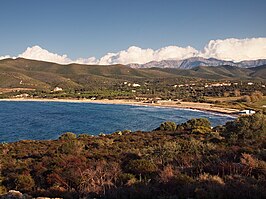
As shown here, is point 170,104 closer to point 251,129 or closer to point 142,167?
point 251,129

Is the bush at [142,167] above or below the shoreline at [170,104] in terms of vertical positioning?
above

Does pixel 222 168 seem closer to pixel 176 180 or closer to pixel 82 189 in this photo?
pixel 176 180

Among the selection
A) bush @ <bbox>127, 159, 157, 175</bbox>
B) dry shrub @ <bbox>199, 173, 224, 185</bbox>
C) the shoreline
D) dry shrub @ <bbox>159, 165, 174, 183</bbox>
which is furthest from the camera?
the shoreline

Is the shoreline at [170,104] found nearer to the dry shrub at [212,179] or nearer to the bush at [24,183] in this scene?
the bush at [24,183]

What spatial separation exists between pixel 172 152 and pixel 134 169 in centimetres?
339

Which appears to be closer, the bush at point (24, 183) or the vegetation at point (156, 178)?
the vegetation at point (156, 178)

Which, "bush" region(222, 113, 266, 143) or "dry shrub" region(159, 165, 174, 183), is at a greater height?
"dry shrub" region(159, 165, 174, 183)

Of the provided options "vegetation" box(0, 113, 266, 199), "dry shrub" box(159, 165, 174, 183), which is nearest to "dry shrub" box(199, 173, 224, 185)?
"vegetation" box(0, 113, 266, 199)

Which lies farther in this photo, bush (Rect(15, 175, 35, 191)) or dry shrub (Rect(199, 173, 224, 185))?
bush (Rect(15, 175, 35, 191))

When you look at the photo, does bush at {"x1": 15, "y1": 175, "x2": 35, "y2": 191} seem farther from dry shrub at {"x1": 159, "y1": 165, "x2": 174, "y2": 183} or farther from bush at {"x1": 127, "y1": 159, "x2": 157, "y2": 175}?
dry shrub at {"x1": 159, "y1": 165, "x2": 174, "y2": 183}

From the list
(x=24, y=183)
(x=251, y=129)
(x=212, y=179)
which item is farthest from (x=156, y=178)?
(x=251, y=129)

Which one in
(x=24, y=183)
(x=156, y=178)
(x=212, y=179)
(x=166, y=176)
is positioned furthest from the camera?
(x=24, y=183)

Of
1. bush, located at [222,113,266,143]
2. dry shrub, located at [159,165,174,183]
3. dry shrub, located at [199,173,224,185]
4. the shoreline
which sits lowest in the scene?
the shoreline

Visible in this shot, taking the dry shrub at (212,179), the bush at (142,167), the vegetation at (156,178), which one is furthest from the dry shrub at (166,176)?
the bush at (142,167)
